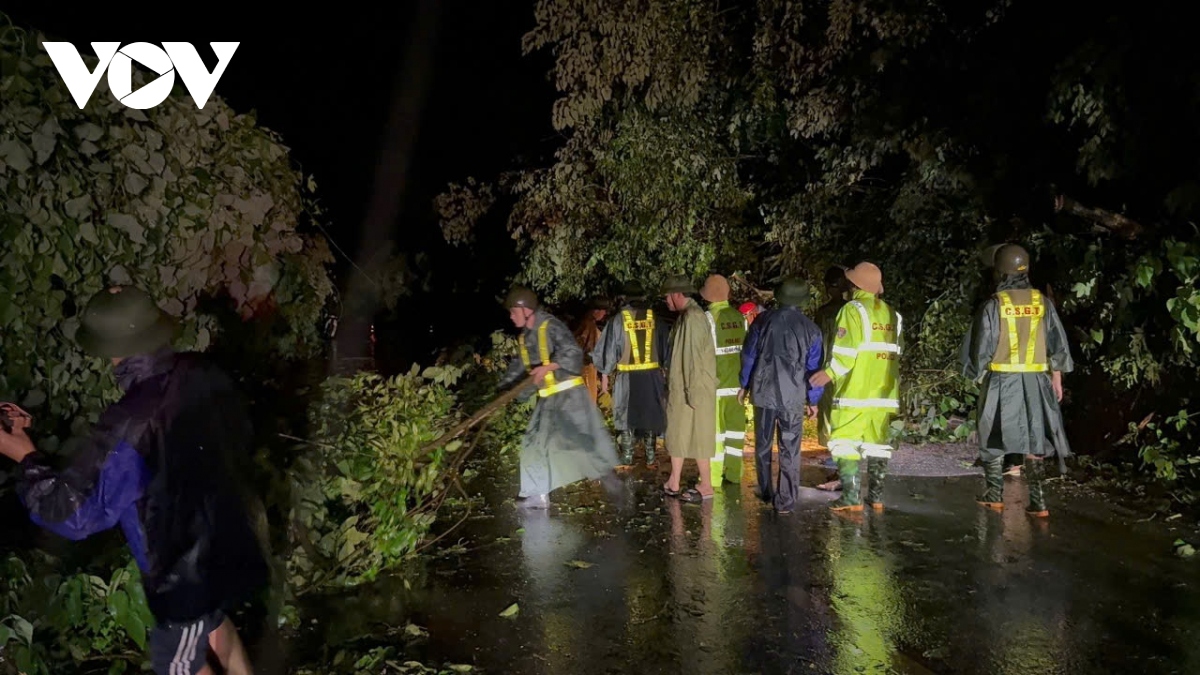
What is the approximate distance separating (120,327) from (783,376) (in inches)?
210

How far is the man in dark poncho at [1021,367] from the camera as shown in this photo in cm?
720

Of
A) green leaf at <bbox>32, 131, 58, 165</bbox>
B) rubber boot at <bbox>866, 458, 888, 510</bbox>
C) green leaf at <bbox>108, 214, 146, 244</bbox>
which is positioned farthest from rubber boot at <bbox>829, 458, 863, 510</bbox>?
green leaf at <bbox>32, 131, 58, 165</bbox>

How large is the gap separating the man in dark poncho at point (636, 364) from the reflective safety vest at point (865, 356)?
105 inches

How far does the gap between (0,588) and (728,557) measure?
4.16m

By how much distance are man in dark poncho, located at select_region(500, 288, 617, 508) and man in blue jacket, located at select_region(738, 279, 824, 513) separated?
1.28m

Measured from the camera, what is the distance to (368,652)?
4691mm

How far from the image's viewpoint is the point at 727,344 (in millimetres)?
8703

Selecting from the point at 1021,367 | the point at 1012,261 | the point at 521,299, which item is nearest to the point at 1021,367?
the point at 1021,367

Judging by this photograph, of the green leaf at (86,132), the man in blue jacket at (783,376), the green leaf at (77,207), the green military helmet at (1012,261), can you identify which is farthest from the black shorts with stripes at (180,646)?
the green military helmet at (1012,261)

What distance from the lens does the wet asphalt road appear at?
463cm

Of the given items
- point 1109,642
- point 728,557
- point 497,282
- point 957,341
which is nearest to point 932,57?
point 957,341

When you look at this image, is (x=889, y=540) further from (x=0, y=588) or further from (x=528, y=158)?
(x=528, y=158)

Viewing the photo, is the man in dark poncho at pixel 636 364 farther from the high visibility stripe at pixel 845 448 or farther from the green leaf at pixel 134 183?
the green leaf at pixel 134 183

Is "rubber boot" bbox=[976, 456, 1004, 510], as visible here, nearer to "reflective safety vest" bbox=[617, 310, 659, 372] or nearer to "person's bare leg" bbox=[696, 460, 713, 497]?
"person's bare leg" bbox=[696, 460, 713, 497]
